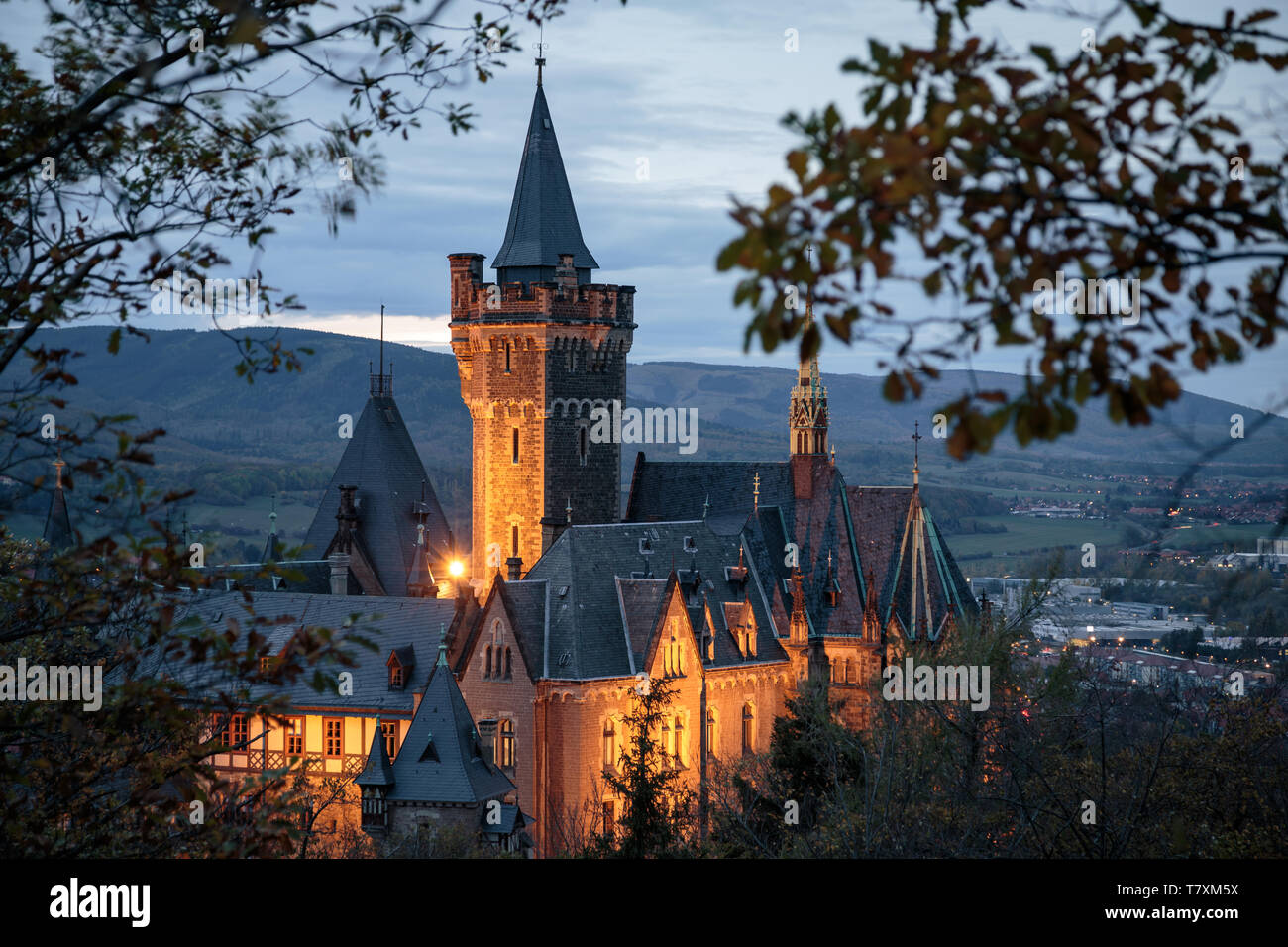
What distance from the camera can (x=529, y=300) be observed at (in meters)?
67.1

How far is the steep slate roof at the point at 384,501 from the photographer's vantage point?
7444cm

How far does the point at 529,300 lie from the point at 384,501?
14.5 m

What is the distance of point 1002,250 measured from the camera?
8.09m

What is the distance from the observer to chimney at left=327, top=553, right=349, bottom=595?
2849 inches

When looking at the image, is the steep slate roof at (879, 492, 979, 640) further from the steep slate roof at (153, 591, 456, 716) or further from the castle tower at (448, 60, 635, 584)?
the steep slate roof at (153, 591, 456, 716)

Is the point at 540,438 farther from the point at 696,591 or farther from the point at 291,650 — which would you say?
the point at 291,650

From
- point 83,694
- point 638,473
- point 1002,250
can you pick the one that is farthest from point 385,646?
point 1002,250

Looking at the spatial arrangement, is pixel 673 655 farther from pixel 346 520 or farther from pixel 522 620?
pixel 346 520

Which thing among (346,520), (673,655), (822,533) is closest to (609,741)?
(673,655)

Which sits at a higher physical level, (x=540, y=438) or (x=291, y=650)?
(x=540, y=438)

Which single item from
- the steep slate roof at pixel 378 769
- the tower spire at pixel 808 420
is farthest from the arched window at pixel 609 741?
the tower spire at pixel 808 420

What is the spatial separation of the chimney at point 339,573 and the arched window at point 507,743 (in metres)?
20.3

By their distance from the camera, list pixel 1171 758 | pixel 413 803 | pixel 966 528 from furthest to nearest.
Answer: pixel 966 528
pixel 413 803
pixel 1171 758

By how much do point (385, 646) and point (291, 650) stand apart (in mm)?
50154
